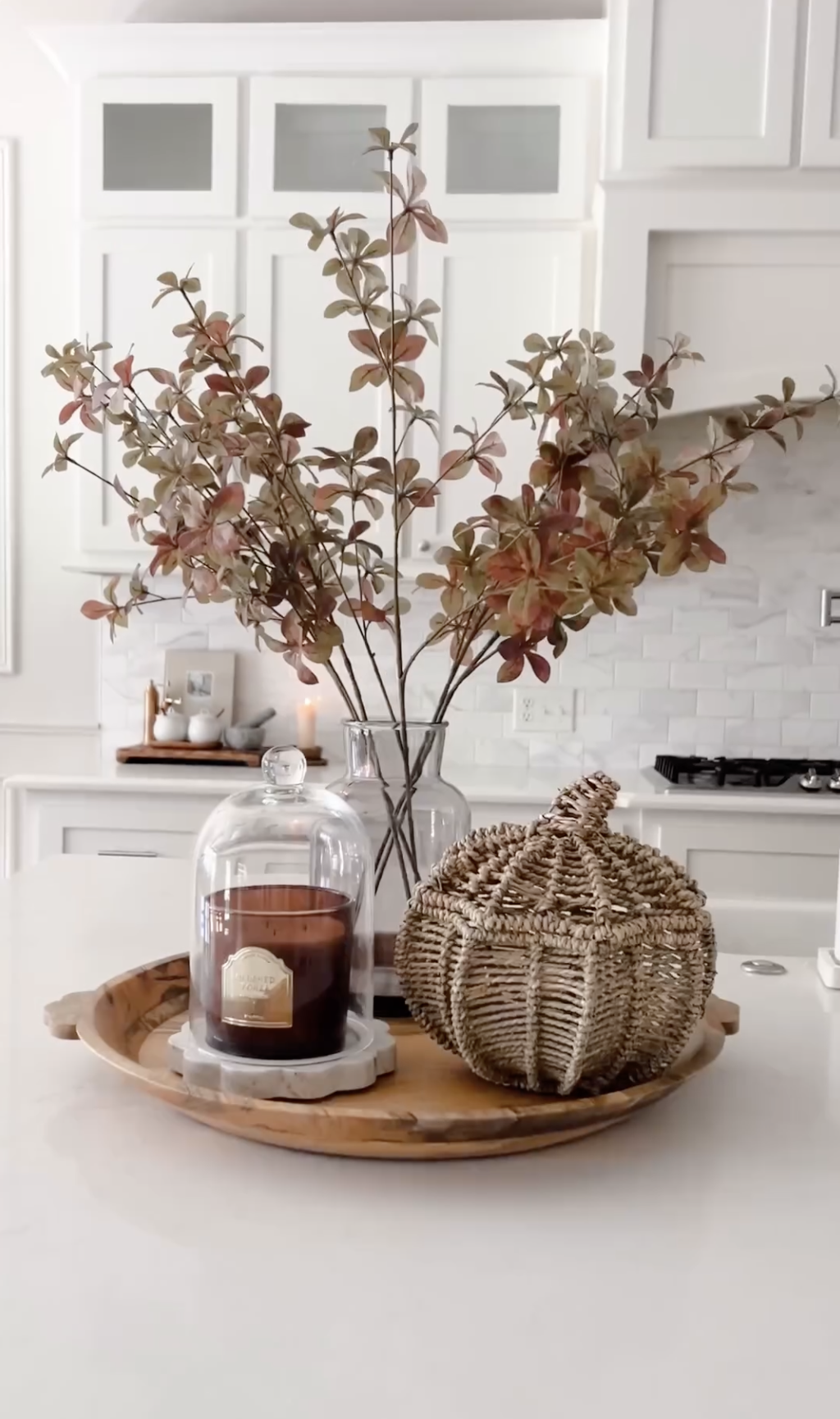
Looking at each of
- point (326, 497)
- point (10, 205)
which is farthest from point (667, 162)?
point (326, 497)

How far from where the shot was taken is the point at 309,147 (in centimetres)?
299

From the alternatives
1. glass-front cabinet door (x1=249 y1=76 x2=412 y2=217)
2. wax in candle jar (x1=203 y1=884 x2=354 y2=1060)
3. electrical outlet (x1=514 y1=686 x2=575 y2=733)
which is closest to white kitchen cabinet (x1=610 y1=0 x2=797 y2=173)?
→ glass-front cabinet door (x1=249 y1=76 x2=412 y2=217)

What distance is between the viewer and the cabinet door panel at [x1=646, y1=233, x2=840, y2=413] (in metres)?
2.78

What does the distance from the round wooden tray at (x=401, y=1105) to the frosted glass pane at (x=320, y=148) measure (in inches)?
97.6

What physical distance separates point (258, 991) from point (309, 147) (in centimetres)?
264

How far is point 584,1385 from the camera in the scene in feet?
1.84

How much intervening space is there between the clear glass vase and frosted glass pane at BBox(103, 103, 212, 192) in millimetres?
2391

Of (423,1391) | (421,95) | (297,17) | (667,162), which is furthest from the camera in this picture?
(297,17)

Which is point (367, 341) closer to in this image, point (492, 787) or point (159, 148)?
point (492, 787)

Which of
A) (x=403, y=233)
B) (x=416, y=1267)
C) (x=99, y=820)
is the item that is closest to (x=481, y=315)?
(x=99, y=820)

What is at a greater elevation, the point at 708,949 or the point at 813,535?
the point at 813,535

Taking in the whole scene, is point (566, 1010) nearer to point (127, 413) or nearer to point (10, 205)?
point (127, 413)

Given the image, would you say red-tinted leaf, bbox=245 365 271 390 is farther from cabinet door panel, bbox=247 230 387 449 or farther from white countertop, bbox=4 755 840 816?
cabinet door panel, bbox=247 230 387 449

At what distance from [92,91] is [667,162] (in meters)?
1.40
